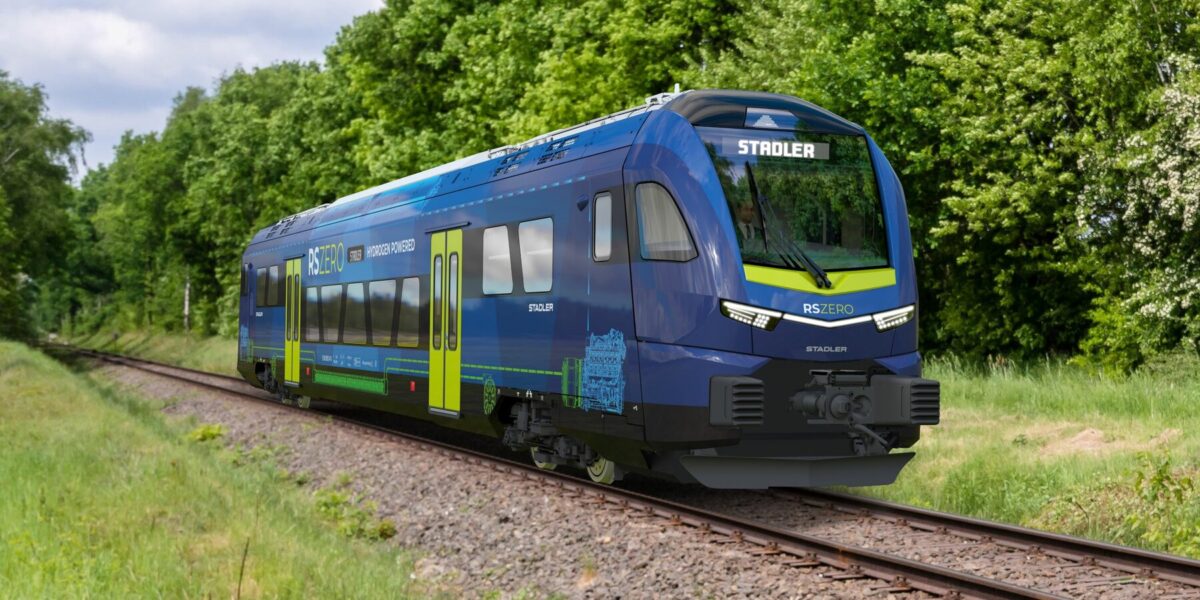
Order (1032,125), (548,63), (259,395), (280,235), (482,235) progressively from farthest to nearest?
(548,63) → (259,395) → (280,235) → (1032,125) → (482,235)

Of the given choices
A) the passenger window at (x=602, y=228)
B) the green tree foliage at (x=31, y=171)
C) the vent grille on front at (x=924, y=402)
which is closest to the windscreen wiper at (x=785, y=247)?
the vent grille on front at (x=924, y=402)

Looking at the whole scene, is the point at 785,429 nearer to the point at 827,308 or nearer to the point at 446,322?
the point at 827,308

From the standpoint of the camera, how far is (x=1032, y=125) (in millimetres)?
20594

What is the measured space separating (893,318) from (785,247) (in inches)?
50.7

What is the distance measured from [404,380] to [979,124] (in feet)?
36.2

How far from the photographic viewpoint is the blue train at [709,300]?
10.1 meters

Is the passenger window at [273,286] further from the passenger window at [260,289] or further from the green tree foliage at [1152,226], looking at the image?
the green tree foliage at [1152,226]

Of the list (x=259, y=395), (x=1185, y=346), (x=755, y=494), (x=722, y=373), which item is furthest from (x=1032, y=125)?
(x=259, y=395)

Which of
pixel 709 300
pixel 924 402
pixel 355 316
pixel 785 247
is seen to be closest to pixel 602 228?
pixel 709 300

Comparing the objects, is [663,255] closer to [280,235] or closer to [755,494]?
[755,494]

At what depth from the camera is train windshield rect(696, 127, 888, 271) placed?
10.4 metres

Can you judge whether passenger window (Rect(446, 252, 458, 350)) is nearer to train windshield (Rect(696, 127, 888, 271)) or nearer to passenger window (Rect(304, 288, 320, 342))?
train windshield (Rect(696, 127, 888, 271))

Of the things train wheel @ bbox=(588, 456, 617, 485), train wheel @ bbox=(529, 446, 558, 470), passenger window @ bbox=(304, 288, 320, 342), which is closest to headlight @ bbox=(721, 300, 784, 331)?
train wheel @ bbox=(588, 456, 617, 485)

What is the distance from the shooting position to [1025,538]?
30.3 feet
